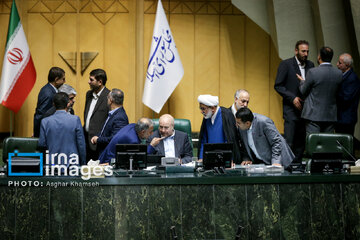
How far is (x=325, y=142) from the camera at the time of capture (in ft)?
20.8

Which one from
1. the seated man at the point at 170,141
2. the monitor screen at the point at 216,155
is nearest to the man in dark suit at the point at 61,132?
the seated man at the point at 170,141

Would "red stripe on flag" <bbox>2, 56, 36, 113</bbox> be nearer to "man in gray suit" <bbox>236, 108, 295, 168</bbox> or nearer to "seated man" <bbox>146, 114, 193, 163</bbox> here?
"seated man" <bbox>146, 114, 193, 163</bbox>

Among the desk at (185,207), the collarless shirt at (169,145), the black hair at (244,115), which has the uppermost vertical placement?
the black hair at (244,115)

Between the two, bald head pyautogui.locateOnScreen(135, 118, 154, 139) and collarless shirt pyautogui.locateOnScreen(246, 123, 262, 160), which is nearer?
bald head pyautogui.locateOnScreen(135, 118, 154, 139)

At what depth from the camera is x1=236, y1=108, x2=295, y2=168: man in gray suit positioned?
19.8ft

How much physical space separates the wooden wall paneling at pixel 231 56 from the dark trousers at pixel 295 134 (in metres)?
1.60

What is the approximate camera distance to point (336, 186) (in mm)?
5078

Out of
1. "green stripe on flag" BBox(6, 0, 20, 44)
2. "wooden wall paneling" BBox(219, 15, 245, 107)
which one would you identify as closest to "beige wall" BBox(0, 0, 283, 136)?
"wooden wall paneling" BBox(219, 15, 245, 107)

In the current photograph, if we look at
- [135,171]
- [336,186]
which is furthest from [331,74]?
[135,171]

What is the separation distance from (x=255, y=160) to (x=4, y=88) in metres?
3.58

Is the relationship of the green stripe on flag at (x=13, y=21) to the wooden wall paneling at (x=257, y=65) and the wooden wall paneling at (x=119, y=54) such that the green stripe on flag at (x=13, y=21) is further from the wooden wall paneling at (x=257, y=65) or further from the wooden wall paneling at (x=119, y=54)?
the wooden wall paneling at (x=257, y=65)

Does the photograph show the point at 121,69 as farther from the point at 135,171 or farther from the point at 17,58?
the point at 135,171

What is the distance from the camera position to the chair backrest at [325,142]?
6320 millimetres

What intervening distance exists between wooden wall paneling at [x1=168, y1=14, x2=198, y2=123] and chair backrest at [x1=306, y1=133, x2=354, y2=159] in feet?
8.90
